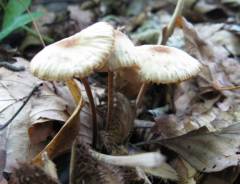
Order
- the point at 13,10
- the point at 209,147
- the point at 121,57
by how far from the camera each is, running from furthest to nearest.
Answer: the point at 13,10 < the point at 209,147 < the point at 121,57

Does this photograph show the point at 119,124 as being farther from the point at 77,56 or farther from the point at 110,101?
the point at 77,56

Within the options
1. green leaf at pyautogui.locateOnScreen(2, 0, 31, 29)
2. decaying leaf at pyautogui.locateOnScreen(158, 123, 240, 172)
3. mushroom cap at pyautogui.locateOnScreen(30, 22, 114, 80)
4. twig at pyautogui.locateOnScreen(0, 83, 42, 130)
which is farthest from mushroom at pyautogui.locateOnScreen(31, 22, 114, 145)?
green leaf at pyautogui.locateOnScreen(2, 0, 31, 29)

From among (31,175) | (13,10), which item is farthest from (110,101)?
(13,10)

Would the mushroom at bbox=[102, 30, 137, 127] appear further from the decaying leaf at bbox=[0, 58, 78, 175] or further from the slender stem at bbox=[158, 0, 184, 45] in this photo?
the slender stem at bbox=[158, 0, 184, 45]

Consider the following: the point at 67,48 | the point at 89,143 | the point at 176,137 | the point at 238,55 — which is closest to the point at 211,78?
the point at 238,55

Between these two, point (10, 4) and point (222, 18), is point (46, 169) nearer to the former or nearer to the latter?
point (10, 4)
